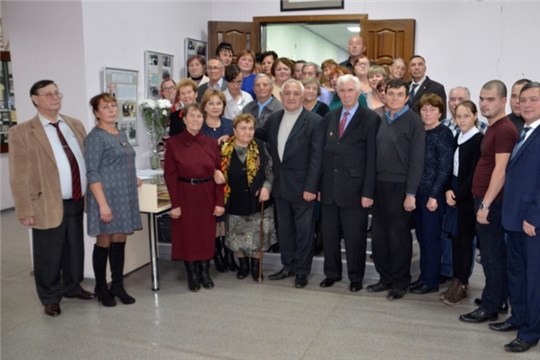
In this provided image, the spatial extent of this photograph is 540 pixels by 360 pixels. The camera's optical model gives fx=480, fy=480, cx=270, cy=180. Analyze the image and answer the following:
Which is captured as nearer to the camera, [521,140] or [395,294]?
[521,140]

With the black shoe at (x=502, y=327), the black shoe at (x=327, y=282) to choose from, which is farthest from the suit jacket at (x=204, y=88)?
the black shoe at (x=502, y=327)

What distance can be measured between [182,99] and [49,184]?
1397mm

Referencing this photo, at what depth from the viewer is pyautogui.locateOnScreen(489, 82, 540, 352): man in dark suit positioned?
8.80 feet

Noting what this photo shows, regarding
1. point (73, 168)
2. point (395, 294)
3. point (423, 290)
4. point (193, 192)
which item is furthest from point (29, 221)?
point (423, 290)

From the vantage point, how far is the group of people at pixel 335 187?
3027 mm

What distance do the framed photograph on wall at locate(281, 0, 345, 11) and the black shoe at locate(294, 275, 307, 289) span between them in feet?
14.6

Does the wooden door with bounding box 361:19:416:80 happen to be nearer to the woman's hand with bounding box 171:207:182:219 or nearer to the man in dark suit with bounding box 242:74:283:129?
the man in dark suit with bounding box 242:74:283:129

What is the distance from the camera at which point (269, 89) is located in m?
4.15

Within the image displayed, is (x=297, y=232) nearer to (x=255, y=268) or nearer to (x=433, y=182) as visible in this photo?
(x=255, y=268)

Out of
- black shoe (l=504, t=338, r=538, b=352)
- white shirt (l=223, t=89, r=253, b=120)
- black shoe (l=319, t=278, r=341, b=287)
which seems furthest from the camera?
white shirt (l=223, t=89, r=253, b=120)

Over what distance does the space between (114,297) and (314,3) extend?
202 inches

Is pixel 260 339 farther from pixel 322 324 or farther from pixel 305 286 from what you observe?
pixel 305 286

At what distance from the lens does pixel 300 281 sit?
13.0 feet

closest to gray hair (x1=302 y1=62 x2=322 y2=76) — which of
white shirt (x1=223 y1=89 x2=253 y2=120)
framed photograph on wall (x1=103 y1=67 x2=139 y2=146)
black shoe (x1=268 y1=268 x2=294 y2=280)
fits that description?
white shirt (x1=223 y1=89 x2=253 y2=120)
